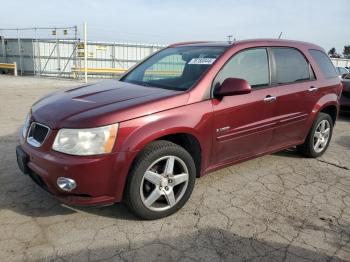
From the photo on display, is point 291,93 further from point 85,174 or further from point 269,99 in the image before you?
point 85,174

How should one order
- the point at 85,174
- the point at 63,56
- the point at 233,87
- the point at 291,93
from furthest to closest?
1. the point at 63,56
2. the point at 291,93
3. the point at 233,87
4. the point at 85,174

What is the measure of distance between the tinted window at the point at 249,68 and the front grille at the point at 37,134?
174 centimetres

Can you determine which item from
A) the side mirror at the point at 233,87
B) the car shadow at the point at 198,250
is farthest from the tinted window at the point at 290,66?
the car shadow at the point at 198,250

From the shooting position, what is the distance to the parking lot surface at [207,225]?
2.93 m

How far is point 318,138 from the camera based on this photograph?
541 cm

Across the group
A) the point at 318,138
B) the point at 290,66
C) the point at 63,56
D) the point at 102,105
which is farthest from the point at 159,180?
the point at 63,56

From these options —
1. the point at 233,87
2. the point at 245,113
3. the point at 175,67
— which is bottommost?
the point at 245,113

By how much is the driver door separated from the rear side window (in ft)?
4.02

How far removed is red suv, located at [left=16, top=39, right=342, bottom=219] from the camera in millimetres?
3000

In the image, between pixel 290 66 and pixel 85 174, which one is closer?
pixel 85 174

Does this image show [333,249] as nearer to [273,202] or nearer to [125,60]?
[273,202]

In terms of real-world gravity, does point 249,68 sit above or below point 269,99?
above

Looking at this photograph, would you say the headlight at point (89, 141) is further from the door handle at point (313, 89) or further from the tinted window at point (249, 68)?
the door handle at point (313, 89)

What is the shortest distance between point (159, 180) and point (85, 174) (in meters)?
0.73
